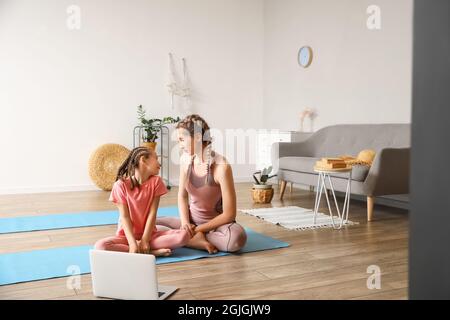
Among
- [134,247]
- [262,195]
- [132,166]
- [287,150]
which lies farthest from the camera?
[287,150]

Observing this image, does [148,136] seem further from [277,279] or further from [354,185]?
[277,279]

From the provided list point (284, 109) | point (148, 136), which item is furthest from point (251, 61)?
point (148, 136)

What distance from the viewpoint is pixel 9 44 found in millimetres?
4965

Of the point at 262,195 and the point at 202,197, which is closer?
the point at 202,197

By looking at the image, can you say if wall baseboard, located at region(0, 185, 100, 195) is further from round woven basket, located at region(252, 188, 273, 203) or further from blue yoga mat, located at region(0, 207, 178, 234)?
round woven basket, located at region(252, 188, 273, 203)

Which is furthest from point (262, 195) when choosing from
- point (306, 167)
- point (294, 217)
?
point (294, 217)

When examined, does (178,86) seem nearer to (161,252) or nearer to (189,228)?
(189,228)

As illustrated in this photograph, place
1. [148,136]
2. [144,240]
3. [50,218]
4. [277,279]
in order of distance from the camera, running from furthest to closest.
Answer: [148,136], [50,218], [144,240], [277,279]

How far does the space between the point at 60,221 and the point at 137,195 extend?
1416 mm

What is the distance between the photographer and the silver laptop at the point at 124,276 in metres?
1.71

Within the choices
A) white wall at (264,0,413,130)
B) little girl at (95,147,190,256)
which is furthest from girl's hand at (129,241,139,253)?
white wall at (264,0,413,130)

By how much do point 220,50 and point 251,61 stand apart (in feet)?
1.57

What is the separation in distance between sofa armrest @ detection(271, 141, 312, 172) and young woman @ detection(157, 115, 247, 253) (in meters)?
2.12

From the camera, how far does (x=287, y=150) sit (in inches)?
187
